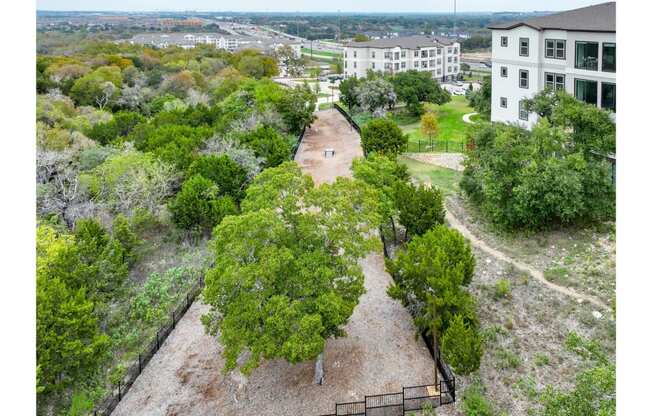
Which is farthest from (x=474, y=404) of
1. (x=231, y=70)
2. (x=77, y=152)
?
(x=231, y=70)

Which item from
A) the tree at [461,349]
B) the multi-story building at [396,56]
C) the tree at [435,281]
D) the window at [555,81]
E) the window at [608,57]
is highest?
the multi-story building at [396,56]

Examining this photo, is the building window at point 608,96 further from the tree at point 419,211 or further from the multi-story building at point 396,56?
the multi-story building at point 396,56

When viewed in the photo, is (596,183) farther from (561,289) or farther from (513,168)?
(561,289)

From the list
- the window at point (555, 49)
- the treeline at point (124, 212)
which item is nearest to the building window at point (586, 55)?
the window at point (555, 49)

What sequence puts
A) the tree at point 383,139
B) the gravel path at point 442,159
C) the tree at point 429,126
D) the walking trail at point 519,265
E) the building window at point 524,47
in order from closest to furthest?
the walking trail at point 519,265 < the building window at point 524,47 < the tree at point 383,139 < the gravel path at point 442,159 < the tree at point 429,126

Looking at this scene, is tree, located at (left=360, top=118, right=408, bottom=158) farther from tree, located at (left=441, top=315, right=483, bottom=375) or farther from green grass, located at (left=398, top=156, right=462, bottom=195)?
tree, located at (left=441, top=315, right=483, bottom=375)

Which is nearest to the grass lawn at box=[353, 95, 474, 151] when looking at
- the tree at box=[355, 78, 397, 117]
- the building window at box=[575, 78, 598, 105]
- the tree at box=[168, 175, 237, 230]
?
the tree at box=[355, 78, 397, 117]
